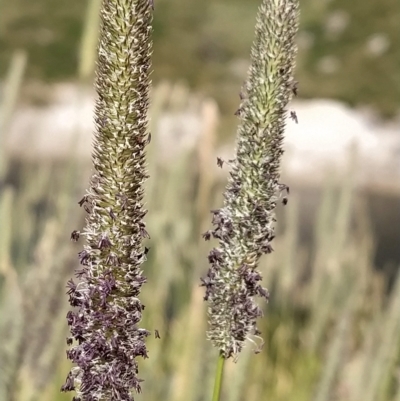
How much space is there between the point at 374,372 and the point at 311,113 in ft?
29.2

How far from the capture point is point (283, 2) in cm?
41

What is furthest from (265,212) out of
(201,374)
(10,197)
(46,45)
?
(46,45)

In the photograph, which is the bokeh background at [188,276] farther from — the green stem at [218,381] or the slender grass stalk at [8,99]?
the green stem at [218,381]

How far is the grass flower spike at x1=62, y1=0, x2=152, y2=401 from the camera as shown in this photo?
34 cm

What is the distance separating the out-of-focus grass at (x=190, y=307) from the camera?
97 centimetres

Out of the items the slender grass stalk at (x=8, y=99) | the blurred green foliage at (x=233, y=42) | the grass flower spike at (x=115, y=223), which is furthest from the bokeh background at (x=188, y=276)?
the blurred green foliage at (x=233, y=42)

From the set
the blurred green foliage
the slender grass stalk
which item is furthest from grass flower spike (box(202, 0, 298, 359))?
the blurred green foliage

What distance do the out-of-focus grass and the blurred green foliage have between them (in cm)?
1122

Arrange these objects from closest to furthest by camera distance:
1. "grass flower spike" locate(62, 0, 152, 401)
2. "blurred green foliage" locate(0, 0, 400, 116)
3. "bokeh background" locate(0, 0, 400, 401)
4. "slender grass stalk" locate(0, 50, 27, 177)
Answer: "grass flower spike" locate(62, 0, 152, 401)
"slender grass stalk" locate(0, 50, 27, 177)
"bokeh background" locate(0, 0, 400, 401)
"blurred green foliage" locate(0, 0, 400, 116)

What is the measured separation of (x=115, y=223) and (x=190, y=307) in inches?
37.5

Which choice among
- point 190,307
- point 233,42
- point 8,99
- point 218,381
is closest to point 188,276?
point 190,307

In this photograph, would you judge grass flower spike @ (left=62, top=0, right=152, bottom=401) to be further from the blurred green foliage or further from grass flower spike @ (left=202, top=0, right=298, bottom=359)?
the blurred green foliage

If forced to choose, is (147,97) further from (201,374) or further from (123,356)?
(201,374)

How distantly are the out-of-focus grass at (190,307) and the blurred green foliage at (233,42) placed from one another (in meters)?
11.2
